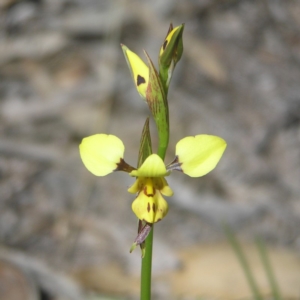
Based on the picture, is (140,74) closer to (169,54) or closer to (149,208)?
(169,54)

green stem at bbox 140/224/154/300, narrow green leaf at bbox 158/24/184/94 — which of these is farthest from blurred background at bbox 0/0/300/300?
narrow green leaf at bbox 158/24/184/94

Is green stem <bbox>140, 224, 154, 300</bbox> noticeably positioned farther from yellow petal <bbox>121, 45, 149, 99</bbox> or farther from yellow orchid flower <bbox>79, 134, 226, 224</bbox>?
yellow petal <bbox>121, 45, 149, 99</bbox>

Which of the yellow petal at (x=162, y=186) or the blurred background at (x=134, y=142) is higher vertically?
the blurred background at (x=134, y=142)

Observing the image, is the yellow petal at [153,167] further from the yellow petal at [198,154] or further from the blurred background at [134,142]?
the blurred background at [134,142]

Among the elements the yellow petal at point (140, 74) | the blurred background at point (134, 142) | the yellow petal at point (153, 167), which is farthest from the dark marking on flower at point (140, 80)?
the blurred background at point (134, 142)

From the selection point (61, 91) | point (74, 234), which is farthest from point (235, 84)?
point (74, 234)

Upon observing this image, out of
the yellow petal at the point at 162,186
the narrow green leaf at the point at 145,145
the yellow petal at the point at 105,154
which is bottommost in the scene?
the yellow petal at the point at 162,186

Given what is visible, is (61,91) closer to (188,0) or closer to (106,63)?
(106,63)

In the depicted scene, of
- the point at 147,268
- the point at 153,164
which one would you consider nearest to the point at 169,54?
the point at 153,164

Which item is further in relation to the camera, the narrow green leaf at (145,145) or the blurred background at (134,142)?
the blurred background at (134,142)
